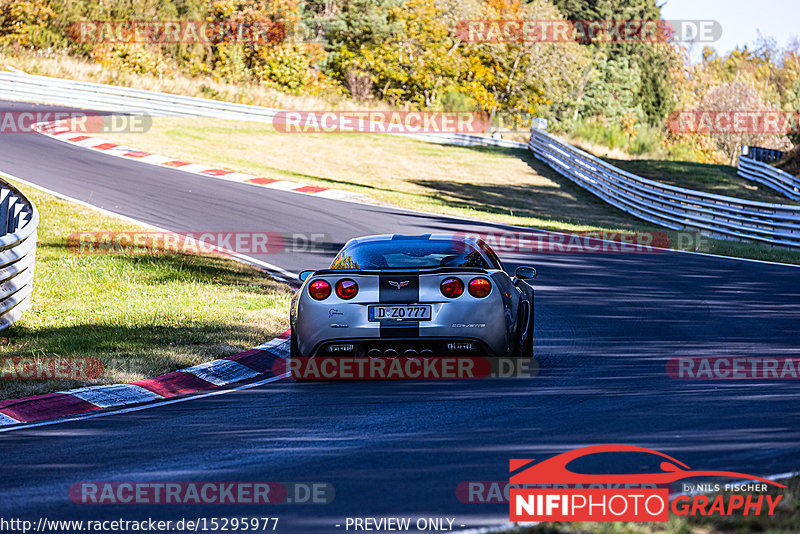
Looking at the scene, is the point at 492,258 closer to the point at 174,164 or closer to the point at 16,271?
the point at 16,271

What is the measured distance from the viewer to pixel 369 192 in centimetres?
2572

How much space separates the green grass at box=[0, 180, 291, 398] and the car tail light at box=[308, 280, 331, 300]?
150 cm

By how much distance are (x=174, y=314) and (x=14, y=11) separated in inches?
1384

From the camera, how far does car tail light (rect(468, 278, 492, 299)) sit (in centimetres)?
869

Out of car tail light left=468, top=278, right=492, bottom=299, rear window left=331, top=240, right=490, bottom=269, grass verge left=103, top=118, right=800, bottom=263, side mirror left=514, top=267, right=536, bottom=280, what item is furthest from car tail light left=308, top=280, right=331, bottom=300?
grass verge left=103, top=118, right=800, bottom=263

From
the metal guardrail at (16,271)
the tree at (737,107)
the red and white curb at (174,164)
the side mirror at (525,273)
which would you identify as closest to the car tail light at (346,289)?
the side mirror at (525,273)

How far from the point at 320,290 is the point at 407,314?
804 mm

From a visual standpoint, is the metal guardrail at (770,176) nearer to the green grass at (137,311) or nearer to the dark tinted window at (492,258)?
the green grass at (137,311)

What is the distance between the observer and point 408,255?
928cm

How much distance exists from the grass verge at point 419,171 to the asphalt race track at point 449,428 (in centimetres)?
938

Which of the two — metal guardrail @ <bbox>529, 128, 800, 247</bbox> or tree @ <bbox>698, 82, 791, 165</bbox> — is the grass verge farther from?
tree @ <bbox>698, 82, 791, 165</bbox>

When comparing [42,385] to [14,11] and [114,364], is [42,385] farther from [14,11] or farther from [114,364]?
[14,11]

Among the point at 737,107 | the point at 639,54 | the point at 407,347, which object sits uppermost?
the point at 639,54

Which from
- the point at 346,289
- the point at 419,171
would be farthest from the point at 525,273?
the point at 419,171
